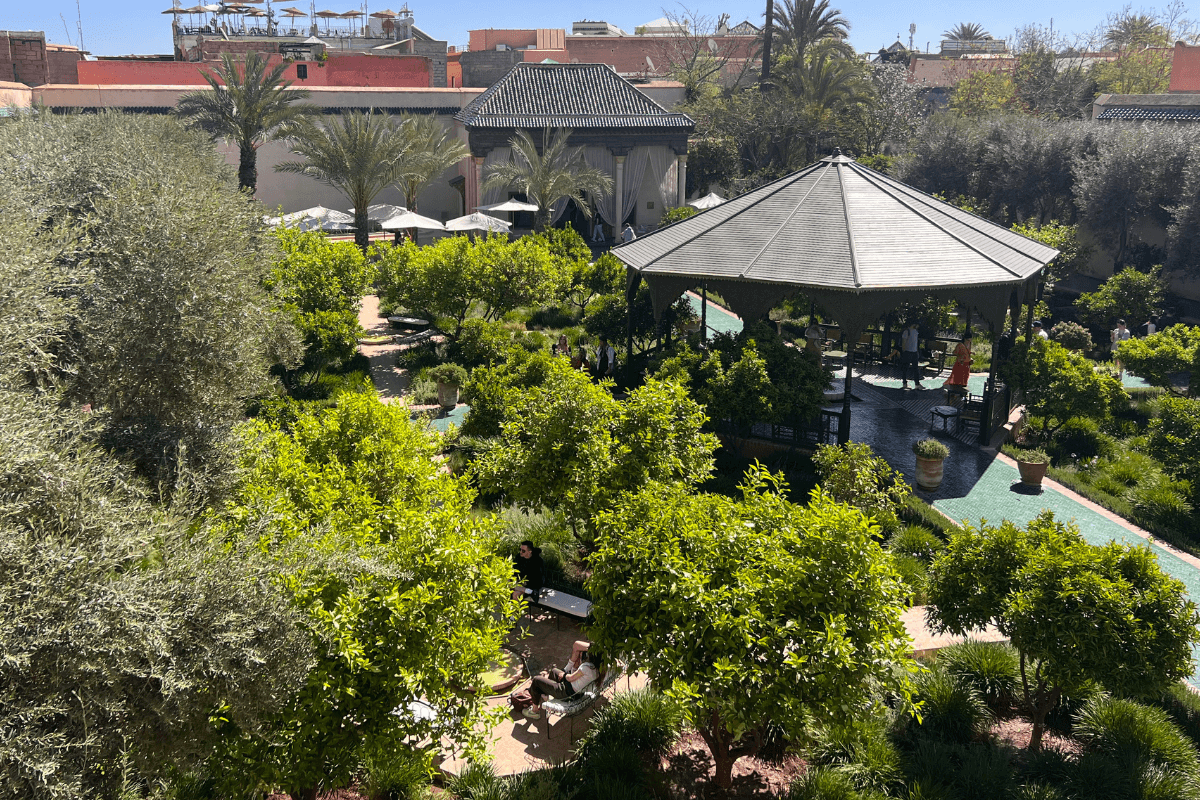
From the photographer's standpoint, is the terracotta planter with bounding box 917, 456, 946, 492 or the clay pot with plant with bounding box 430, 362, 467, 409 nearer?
the terracotta planter with bounding box 917, 456, 946, 492

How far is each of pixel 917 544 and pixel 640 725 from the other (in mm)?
5587

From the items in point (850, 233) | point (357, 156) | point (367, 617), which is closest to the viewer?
point (367, 617)

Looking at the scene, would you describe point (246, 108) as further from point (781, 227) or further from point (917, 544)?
point (917, 544)

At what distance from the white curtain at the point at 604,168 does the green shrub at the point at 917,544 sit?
1103 inches

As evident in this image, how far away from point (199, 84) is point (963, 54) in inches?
2831

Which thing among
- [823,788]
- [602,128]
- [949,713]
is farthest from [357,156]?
[823,788]

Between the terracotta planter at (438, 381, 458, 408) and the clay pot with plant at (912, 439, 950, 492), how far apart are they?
360 inches

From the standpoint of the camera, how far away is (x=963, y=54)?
286 feet

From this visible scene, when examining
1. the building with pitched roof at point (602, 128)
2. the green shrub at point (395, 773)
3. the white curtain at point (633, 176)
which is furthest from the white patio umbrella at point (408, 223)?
the green shrub at point (395, 773)

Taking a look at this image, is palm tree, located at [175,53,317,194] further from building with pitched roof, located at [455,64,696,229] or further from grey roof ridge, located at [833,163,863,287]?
grey roof ridge, located at [833,163,863,287]

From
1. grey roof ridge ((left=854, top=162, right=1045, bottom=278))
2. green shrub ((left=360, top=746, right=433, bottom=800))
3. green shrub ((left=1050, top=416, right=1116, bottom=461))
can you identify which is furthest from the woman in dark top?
green shrub ((left=1050, top=416, right=1116, bottom=461))

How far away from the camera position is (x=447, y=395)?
61.2ft

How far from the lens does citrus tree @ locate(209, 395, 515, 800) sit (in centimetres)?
642

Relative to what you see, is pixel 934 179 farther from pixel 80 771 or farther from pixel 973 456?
pixel 80 771
